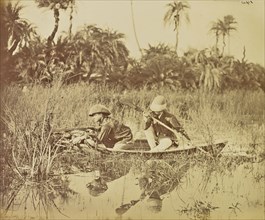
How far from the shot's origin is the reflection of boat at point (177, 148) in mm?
1474

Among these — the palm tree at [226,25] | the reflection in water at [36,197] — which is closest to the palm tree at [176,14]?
the palm tree at [226,25]

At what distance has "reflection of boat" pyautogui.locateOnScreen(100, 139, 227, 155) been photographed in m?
1.47

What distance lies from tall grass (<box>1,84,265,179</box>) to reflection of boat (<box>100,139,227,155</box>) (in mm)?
22

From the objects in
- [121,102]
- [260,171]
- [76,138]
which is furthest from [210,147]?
[76,138]

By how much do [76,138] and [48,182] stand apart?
0.53 feet

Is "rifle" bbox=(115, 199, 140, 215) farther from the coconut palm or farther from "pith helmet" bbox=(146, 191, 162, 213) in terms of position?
the coconut palm

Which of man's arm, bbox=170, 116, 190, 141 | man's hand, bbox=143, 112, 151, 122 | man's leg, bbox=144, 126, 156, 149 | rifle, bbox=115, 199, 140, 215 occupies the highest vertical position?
man's hand, bbox=143, 112, 151, 122

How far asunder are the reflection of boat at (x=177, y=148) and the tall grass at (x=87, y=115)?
0.02 m

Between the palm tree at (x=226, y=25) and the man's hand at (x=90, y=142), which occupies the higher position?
the palm tree at (x=226, y=25)

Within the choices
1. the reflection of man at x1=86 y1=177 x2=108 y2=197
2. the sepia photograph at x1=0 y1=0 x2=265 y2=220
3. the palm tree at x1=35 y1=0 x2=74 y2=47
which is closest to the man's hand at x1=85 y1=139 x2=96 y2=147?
the sepia photograph at x1=0 y1=0 x2=265 y2=220

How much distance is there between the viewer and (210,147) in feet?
4.88

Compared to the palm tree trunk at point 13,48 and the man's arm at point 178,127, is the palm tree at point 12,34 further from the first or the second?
the man's arm at point 178,127

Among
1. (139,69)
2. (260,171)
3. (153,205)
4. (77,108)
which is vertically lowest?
(153,205)

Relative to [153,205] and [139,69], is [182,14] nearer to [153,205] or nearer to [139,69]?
[139,69]
